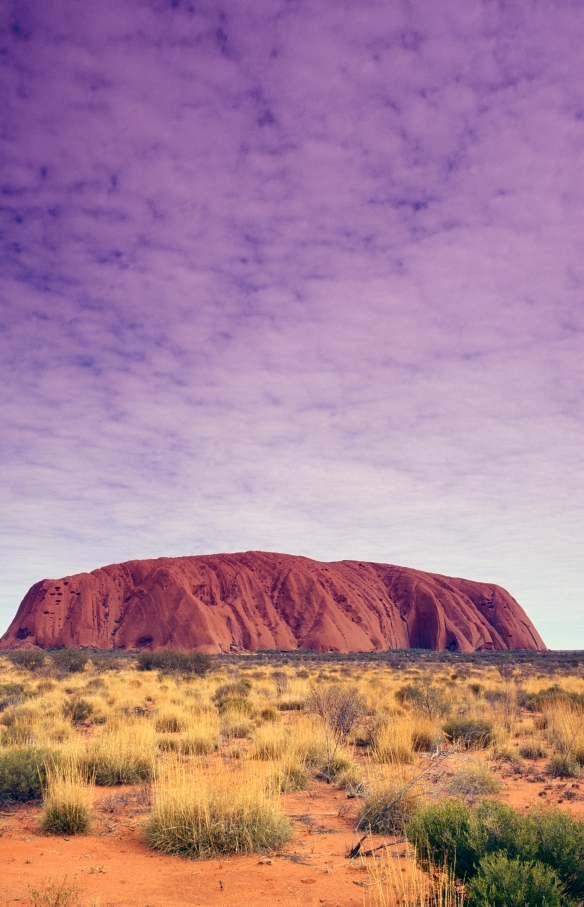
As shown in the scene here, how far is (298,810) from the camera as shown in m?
6.85

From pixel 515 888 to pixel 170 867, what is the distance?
128 inches

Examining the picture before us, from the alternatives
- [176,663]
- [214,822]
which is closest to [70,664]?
[176,663]

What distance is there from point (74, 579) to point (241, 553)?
23.7 meters

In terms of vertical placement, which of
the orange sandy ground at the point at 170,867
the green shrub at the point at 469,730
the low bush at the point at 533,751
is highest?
the orange sandy ground at the point at 170,867

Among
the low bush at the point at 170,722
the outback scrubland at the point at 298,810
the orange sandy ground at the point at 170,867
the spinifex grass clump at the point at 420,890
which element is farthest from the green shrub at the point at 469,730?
the spinifex grass clump at the point at 420,890

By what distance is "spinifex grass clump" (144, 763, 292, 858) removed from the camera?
17.9ft

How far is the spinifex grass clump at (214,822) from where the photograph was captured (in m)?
5.45

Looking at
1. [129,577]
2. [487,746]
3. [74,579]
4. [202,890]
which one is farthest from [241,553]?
[202,890]

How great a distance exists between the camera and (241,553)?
3477 inches

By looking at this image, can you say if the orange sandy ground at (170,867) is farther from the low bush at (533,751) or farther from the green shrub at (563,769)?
the low bush at (533,751)

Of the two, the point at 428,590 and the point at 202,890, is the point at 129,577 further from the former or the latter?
the point at 202,890

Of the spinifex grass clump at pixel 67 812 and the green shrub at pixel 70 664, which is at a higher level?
the spinifex grass clump at pixel 67 812

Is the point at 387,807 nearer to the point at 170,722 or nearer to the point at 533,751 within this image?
the point at 533,751

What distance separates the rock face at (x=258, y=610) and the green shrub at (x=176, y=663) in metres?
32.5
